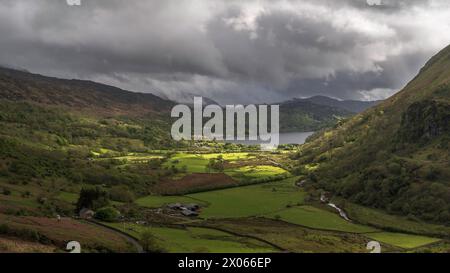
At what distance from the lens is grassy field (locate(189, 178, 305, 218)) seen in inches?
5289

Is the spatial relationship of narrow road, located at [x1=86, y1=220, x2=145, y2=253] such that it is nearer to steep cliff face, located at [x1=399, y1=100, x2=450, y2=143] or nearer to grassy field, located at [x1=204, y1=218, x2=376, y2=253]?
grassy field, located at [x1=204, y1=218, x2=376, y2=253]

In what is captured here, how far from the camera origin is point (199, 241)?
9075cm

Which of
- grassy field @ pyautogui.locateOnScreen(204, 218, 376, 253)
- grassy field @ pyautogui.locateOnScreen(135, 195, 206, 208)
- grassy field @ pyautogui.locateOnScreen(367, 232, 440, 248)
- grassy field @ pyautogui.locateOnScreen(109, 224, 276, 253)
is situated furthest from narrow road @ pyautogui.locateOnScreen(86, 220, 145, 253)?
grassy field @ pyautogui.locateOnScreen(367, 232, 440, 248)

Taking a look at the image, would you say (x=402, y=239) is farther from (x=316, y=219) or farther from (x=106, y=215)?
(x=106, y=215)

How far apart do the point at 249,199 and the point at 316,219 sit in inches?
1295

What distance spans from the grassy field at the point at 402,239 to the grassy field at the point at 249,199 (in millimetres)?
36008

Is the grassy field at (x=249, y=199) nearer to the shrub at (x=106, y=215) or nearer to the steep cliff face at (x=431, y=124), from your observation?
the shrub at (x=106, y=215)

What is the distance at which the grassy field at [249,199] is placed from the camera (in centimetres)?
13434

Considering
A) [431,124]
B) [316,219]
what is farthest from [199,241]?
[431,124]

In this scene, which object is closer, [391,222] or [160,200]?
[391,222]

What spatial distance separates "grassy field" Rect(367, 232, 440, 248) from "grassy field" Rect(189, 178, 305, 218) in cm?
3601

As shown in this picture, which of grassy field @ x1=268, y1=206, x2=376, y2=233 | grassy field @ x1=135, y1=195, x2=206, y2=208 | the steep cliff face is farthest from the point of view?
the steep cliff face
